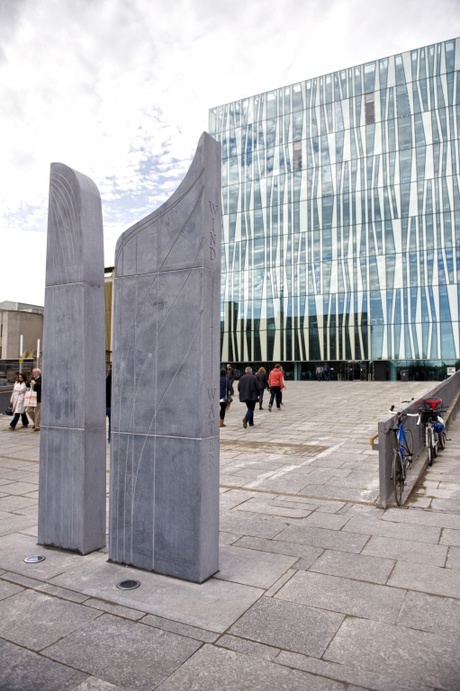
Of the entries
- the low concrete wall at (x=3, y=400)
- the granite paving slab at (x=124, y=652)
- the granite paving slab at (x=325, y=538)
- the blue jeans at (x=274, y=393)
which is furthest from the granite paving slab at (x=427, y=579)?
the low concrete wall at (x=3, y=400)

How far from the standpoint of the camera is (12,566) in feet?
14.7

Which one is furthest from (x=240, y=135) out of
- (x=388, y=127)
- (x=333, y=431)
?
(x=333, y=431)

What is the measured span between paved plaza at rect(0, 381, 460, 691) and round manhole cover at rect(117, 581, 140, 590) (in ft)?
0.22

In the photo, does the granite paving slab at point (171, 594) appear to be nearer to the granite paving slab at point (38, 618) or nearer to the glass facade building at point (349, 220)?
the granite paving slab at point (38, 618)

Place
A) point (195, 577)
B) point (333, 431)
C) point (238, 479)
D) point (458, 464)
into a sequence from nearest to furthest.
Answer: point (195, 577) < point (238, 479) < point (458, 464) < point (333, 431)

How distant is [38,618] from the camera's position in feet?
11.5

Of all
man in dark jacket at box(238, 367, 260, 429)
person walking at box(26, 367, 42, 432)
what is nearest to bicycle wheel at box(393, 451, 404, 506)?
man in dark jacket at box(238, 367, 260, 429)

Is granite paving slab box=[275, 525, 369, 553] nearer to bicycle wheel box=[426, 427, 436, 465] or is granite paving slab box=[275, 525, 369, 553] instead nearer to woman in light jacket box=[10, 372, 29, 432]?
bicycle wheel box=[426, 427, 436, 465]

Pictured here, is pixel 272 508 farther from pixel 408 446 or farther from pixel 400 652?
pixel 400 652

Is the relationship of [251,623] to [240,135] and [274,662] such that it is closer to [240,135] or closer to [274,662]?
[274,662]

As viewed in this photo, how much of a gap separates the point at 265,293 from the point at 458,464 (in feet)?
142

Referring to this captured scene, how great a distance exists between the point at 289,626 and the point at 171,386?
6.57 ft

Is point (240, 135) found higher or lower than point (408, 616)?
higher

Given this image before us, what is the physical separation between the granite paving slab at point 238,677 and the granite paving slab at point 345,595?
2.80 ft
